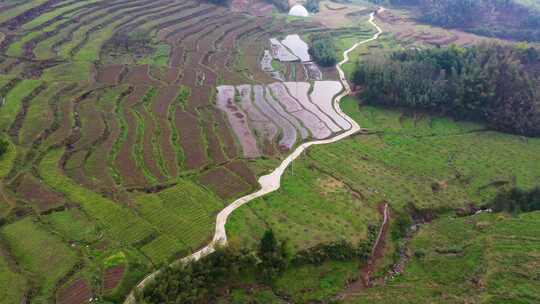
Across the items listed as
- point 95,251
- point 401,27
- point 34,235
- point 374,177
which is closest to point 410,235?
point 374,177

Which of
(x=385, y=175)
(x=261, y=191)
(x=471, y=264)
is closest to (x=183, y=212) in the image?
(x=261, y=191)

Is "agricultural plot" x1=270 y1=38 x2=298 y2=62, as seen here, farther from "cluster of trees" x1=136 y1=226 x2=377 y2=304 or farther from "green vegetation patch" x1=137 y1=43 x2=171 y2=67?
"cluster of trees" x1=136 y1=226 x2=377 y2=304

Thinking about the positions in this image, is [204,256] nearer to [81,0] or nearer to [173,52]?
[173,52]

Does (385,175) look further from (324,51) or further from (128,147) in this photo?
(324,51)

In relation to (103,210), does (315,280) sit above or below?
below

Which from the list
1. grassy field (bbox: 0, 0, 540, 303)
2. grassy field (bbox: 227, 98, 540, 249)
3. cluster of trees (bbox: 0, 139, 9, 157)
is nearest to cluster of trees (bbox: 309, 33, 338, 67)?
grassy field (bbox: 0, 0, 540, 303)

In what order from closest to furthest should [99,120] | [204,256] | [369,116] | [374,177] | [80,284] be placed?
[80,284] → [204,256] → [374,177] → [99,120] → [369,116]
